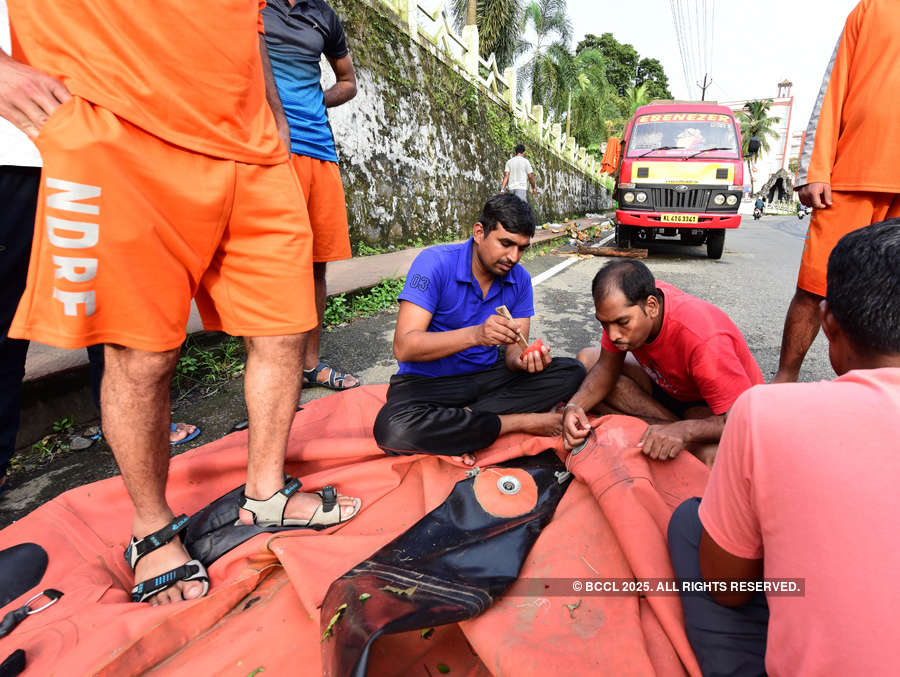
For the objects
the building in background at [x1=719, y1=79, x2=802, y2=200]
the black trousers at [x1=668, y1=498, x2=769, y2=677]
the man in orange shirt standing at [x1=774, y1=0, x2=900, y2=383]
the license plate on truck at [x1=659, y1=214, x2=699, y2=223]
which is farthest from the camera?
the building in background at [x1=719, y1=79, x2=802, y2=200]

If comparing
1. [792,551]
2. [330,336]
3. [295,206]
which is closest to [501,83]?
[330,336]

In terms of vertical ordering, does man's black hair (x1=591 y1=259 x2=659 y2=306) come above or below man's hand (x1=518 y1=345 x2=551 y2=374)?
above

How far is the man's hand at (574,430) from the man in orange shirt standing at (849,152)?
118cm

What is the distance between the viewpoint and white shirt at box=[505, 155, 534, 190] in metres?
9.44

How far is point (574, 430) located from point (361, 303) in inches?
111

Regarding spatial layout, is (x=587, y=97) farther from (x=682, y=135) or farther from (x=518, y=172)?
(x=682, y=135)

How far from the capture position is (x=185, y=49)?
4.11 feet

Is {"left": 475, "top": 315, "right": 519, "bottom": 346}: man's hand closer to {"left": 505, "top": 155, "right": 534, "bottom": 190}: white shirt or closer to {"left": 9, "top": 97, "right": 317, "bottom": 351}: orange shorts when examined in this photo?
{"left": 9, "top": 97, "right": 317, "bottom": 351}: orange shorts

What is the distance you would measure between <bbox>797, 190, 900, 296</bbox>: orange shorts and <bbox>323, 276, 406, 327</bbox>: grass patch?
3.13 meters

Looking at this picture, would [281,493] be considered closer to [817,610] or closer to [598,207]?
Answer: [817,610]

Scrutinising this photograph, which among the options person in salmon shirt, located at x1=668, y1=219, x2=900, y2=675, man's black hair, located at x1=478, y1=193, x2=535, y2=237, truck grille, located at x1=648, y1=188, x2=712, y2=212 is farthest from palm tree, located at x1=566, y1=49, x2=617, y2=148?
person in salmon shirt, located at x1=668, y1=219, x2=900, y2=675

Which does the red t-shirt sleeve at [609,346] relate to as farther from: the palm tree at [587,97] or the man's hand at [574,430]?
the palm tree at [587,97]

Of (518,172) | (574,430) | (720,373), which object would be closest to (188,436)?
(574,430)

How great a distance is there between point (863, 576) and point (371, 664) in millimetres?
916
